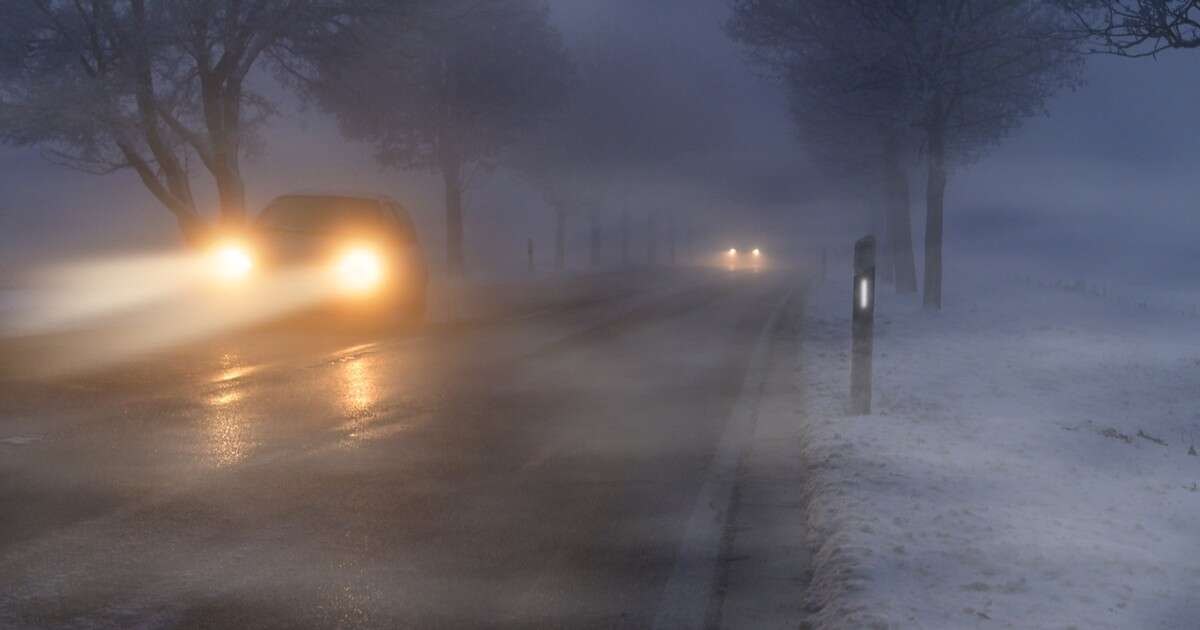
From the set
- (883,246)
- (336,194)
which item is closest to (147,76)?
(336,194)

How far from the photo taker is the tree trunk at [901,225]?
26.5 m

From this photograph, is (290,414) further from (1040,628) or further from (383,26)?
(383,26)

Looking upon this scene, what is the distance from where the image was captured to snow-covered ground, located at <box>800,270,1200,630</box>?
3.77m

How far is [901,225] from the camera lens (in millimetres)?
26922

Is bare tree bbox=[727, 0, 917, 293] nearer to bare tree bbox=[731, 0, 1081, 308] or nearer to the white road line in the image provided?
bare tree bbox=[731, 0, 1081, 308]

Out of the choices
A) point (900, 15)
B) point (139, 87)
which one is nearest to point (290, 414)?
point (900, 15)

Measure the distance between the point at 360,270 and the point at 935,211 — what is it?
12.1 meters

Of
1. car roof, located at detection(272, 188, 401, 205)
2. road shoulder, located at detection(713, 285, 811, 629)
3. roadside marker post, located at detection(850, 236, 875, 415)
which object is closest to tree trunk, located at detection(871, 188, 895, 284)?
car roof, located at detection(272, 188, 401, 205)

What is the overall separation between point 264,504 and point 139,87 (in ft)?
64.4

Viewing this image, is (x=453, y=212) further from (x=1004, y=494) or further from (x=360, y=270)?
(x=1004, y=494)

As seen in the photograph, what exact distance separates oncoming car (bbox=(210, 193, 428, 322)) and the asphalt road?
3.74 m

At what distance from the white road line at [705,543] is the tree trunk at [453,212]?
29.0 m

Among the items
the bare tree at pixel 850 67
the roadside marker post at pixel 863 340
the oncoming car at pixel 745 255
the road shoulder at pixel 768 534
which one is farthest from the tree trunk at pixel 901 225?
the oncoming car at pixel 745 255

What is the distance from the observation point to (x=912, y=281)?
27.0 metres
